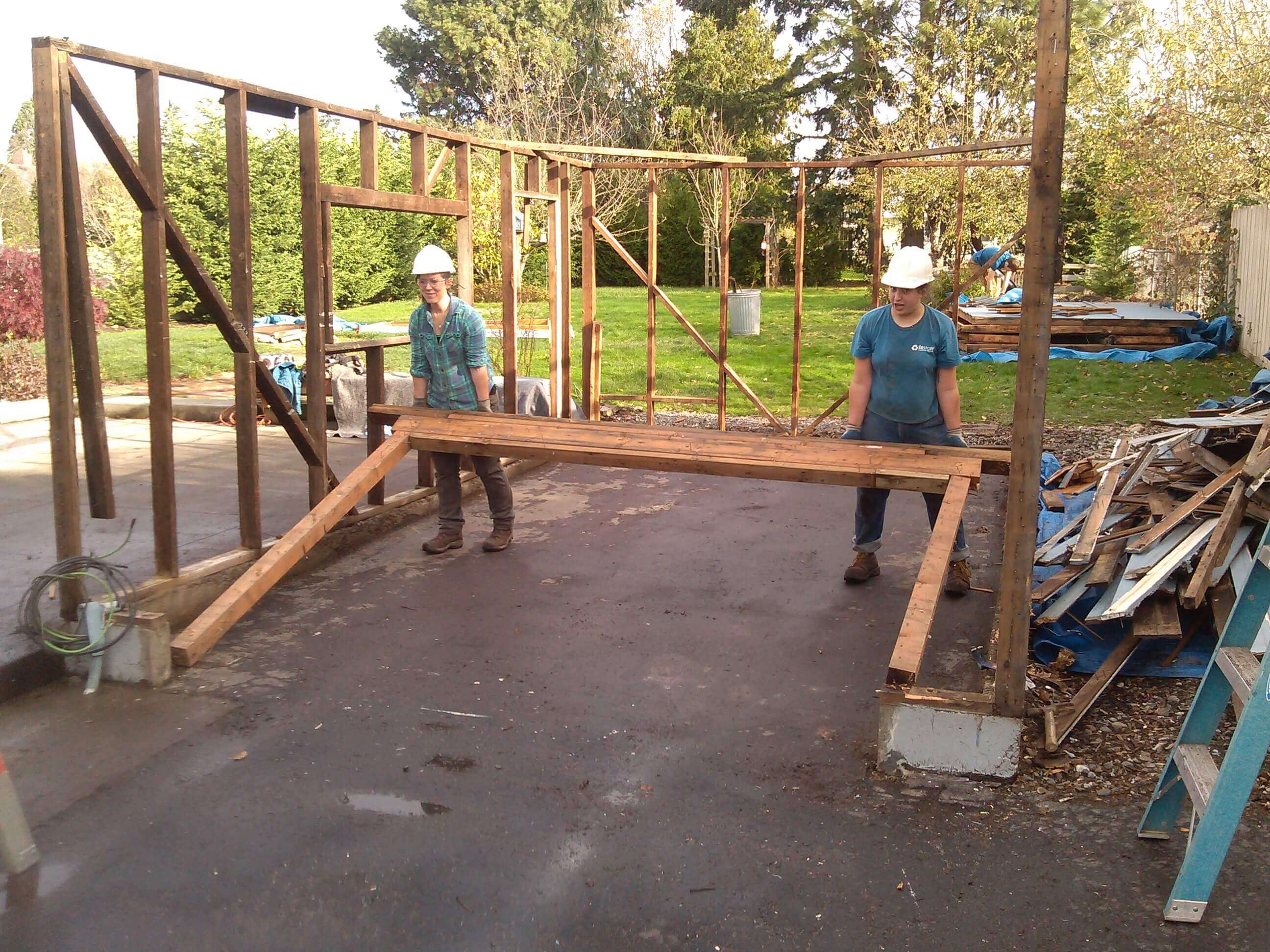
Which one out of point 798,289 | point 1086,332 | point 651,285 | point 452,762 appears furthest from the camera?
point 1086,332

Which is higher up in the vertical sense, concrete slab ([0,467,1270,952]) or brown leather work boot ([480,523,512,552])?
brown leather work boot ([480,523,512,552])

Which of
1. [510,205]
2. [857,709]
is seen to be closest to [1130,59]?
[510,205]

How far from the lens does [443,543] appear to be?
7375 millimetres

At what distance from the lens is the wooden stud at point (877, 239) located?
995 cm

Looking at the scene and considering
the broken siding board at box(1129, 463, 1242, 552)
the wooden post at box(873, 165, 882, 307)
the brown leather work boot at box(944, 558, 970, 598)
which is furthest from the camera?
the wooden post at box(873, 165, 882, 307)

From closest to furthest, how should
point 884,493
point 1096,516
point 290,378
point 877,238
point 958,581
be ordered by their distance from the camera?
point 1096,516 < point 958,581 < point 884,493 < point 877,238 < point 290,378

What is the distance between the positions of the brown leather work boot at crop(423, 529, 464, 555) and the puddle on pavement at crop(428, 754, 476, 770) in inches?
116

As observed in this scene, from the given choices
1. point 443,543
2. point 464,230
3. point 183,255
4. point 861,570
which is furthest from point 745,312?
point 183,255

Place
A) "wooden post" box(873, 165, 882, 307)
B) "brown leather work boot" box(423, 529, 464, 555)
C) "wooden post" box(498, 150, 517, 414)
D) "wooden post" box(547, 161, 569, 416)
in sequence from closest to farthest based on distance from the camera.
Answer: "brown leather work boot" box(423, 529, 464, 555) < "wooden post" box(498, 150, 517, 414) < "wooden post" box(873, 165, 882, 307) < "wooden post" box(547, 161, 569, 416)

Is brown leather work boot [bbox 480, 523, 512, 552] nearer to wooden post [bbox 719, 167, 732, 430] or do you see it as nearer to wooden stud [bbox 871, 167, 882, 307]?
wooden post [bbox 719, 167, 732, 430]

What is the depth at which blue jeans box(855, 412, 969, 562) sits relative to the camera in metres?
6.27

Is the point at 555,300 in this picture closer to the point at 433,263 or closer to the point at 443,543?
the point at 433,263

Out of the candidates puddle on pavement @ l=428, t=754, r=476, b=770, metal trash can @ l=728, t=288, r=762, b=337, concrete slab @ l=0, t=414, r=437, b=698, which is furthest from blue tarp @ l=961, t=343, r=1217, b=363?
puddle on pavement @ l=428, t=754, r=476, b=770

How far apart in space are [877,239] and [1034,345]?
6.27 m
